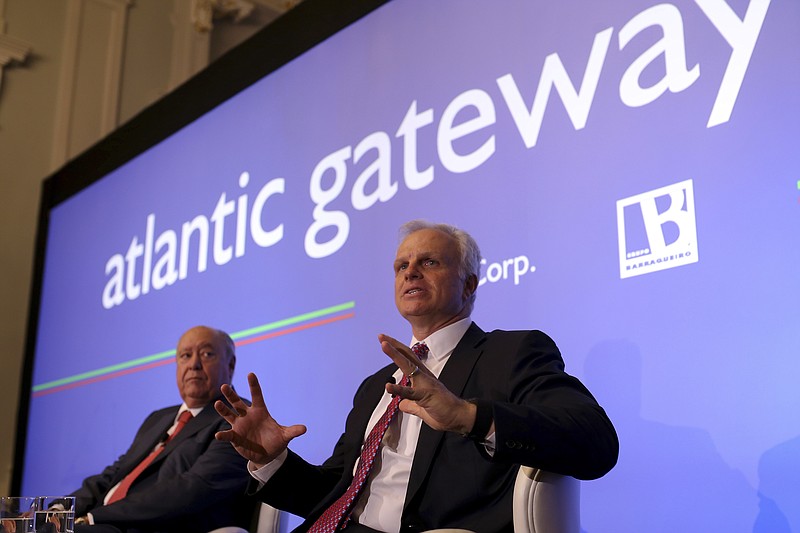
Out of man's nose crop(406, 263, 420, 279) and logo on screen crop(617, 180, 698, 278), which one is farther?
logo on screen crop(617, 180, 698, 278)

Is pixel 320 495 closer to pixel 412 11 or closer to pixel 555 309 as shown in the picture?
pixel 555 309

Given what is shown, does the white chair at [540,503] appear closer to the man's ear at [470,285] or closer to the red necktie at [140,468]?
the man's ear at [470,285]


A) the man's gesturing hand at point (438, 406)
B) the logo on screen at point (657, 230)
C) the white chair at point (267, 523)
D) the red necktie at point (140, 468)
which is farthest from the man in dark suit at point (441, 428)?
the red necktie at point (140, 468)

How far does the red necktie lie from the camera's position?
9.87ft

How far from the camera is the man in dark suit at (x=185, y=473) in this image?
2627 mm

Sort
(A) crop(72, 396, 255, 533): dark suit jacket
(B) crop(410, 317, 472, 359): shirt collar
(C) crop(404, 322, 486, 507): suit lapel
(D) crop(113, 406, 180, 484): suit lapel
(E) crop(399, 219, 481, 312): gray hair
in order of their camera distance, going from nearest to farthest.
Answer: (C) crop(404, 322, 486, 507): suit lapel < (B) crop(410, 317, 472, 359): shirt collar < (E) crop(399, 219, 481, 312): gray hair < (A) crop(72, 396, 255, 533): dark suit jacket < (D) crop(113, 406, 180, 484): suit lapel

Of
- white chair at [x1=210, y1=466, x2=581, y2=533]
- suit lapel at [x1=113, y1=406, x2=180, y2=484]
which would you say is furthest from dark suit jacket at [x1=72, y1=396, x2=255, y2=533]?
white chair at [x1=210, y1=466, x2=581, y2=533]

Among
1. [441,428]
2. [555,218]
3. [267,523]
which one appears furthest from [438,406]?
[555,218]

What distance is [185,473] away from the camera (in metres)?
2.68

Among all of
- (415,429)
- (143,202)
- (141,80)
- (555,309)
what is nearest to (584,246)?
(555,309)

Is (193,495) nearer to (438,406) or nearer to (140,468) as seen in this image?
(140,468)

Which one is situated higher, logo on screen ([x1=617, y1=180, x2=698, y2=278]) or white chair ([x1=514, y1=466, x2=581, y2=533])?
logo on screen ([x1=617, y1=180, x2=698, y2=278])

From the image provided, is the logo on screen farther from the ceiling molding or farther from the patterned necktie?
the ceiling molding

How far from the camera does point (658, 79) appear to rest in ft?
8.22
